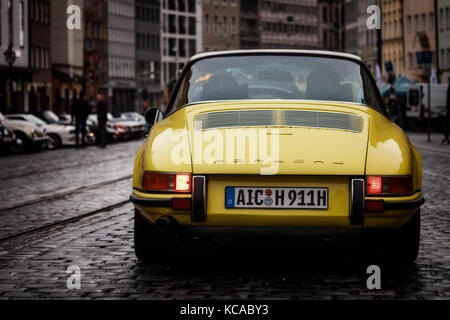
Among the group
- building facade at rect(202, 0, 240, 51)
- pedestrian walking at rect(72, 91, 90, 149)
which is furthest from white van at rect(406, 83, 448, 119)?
building facade at rect(202, 0, 240, 51)

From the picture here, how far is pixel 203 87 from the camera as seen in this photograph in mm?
8555

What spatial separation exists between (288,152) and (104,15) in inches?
4452

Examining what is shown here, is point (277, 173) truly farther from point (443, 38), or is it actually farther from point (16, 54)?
point (443, 38)

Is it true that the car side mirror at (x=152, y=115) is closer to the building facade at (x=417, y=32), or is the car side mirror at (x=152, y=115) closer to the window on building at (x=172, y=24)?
the building facade at (x=417, y=32)

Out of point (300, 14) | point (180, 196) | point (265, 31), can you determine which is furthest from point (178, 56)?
point (180, 196)

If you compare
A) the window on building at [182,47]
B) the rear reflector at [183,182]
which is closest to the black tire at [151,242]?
the rear reflector at [183,182]

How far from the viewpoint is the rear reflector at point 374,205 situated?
7.27 m

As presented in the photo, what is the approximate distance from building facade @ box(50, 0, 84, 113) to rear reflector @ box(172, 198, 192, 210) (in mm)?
87361

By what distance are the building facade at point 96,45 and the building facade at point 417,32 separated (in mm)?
28847

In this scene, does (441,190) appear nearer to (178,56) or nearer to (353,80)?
(353,80)

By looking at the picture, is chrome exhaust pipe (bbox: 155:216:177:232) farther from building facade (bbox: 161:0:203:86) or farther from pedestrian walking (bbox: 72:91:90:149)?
building facade (bbox: 161:0:203:86)

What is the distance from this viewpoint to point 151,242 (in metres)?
8.42

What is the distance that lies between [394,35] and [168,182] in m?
108
